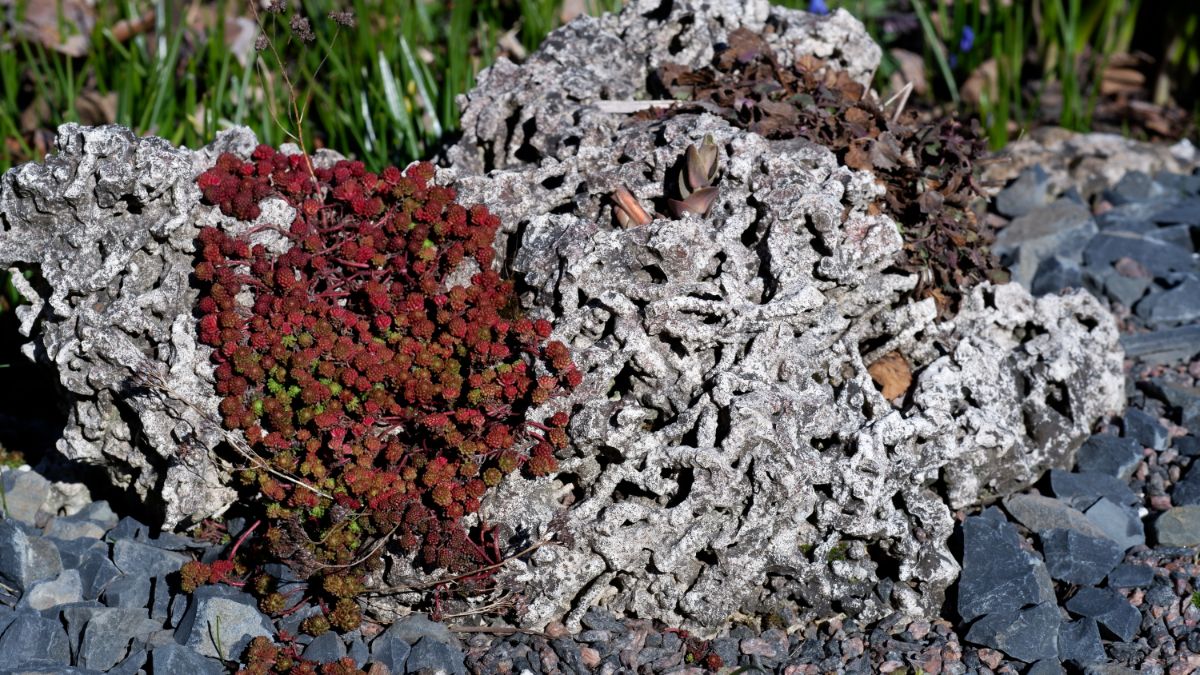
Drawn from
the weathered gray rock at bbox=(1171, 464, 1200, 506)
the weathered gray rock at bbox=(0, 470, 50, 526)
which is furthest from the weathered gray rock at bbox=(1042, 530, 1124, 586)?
the weathered gray rock at bbox=(0, 470, 50, 526)

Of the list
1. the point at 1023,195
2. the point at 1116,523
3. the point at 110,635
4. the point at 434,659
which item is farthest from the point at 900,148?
the point at 110,635

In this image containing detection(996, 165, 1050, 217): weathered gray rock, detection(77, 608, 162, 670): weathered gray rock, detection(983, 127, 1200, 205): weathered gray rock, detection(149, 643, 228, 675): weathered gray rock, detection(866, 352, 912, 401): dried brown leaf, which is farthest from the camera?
detection(983, 127, 1200, 205): weathered gray rock

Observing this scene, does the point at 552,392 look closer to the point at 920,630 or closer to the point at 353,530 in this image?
the point at 353,530

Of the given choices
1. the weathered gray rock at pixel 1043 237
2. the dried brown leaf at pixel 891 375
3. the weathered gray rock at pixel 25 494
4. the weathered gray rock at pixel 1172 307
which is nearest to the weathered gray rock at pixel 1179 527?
the dried brown leaf at pixel 891 375

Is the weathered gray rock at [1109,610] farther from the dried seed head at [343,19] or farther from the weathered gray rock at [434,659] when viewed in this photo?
the dried seed head at [343,19]

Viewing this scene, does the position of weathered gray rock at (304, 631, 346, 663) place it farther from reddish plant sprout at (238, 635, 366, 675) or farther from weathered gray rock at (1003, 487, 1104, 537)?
weathered gray rock at (1003, 487, 1104, 537)

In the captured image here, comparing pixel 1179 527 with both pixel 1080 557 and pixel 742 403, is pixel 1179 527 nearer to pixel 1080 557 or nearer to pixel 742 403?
pixel 1080 557
